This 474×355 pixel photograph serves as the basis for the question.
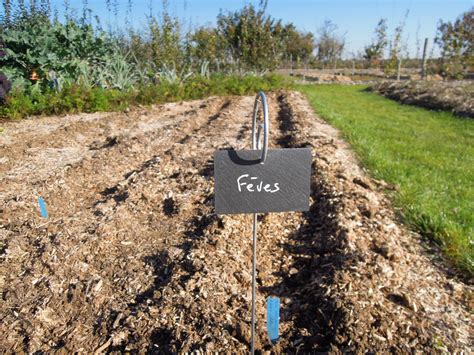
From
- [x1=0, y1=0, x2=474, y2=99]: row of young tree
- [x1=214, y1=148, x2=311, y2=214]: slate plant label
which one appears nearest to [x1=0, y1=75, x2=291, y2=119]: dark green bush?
[x1=0, y1=0, x2=474, y2=99]: row of young tree

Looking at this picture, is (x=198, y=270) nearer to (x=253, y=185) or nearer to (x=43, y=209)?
(x=253, y=185)

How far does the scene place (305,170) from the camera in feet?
5.44

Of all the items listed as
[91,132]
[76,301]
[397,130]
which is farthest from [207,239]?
[397,130]

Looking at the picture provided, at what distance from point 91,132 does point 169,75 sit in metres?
5.09

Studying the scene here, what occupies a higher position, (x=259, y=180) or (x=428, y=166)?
(x=259, y=180)

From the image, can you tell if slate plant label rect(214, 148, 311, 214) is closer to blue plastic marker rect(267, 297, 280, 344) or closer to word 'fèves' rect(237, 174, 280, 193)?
word 'fèves' rect(237, 174, 280, 193)

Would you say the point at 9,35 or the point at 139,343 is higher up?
the point at 9,35

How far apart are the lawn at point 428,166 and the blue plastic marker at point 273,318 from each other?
1.40m

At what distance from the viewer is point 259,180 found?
1.62m

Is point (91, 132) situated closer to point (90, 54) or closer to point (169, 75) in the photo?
point (90, 54)

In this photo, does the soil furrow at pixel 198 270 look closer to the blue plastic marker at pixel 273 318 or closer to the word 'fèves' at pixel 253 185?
the blue plastic marker at pixel 273 318

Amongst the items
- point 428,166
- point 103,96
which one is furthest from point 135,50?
point 428,166

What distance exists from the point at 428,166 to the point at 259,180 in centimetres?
405

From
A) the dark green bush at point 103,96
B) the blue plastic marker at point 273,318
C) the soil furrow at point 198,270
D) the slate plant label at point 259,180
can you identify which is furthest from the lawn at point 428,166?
the dark green bush at point 103,96
